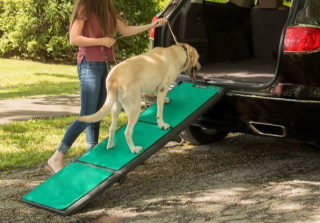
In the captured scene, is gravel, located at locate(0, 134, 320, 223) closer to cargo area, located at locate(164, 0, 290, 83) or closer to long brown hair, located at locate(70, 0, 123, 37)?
cargo area, located at locate(164, 0, 290, 83)

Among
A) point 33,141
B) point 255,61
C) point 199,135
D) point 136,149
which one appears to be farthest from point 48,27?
point 136,149

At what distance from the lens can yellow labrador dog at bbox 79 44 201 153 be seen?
491cm

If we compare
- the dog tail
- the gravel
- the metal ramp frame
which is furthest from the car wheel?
the dog tail

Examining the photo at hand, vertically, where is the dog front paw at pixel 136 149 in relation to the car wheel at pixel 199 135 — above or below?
above

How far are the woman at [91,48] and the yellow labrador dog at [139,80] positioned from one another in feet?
1.16

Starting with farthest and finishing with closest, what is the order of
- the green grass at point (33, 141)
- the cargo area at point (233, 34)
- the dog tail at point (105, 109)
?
1. the cargo area at point (233, 34)
2. the green grass at point (33, 141)
3. the dog tail at point (105, 109)

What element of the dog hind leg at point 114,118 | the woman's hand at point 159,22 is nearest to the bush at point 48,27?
the woman's hand at point 159,22

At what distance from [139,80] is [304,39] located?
136cm

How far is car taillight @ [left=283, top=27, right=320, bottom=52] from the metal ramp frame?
2.65 ft

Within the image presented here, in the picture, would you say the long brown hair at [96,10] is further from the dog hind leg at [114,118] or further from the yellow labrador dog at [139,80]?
the dog hind leg at [114,118]

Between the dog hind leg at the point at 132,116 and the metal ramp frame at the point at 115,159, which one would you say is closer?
the metal ramp frame at the point at 115,159

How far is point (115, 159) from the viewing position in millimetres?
5020

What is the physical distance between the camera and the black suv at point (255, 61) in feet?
16.3

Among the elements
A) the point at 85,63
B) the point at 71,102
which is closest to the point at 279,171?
the point at 85,63
